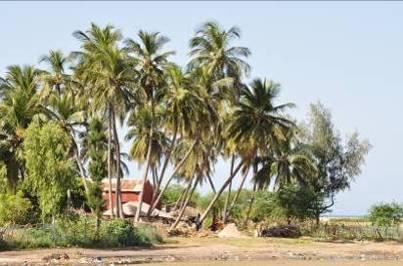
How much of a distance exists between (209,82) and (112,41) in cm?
956

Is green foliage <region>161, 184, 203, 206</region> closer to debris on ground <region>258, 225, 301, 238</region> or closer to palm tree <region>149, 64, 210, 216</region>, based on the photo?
debris on ground <region>258, 225, 301, 238</region>

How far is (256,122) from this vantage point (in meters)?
57.8

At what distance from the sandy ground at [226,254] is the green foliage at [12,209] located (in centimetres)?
954

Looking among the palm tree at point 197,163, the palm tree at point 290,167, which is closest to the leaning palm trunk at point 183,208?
the palm tree at point 197,163

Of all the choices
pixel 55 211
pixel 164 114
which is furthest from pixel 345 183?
pixel 55 211

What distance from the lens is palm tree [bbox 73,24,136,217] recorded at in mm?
49438

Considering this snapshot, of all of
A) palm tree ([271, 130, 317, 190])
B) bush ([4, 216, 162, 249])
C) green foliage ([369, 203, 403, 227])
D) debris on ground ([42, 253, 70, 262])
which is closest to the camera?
debris on ground ([42, 253, 70, 262])

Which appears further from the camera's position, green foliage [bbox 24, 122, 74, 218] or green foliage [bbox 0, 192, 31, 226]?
green foliage [bbox 0, 192, 31, 226]

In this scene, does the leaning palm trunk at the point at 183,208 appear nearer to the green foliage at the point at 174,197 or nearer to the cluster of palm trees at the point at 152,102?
the cluster of palm trees at the point at 152,102

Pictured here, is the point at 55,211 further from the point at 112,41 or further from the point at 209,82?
the point at 209,82

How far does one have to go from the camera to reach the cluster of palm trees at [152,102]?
50.9m

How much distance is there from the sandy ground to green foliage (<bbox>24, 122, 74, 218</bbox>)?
3253 millimetres

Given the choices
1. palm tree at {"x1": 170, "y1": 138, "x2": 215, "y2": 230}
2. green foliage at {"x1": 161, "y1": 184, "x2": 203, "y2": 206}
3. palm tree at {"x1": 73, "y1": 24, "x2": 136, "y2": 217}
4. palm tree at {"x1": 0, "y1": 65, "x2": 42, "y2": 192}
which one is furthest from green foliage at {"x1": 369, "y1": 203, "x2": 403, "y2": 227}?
green foliage at {"x1": 161, "y1": 184, "x2": 203, "y2": 206}

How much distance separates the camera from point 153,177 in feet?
240
